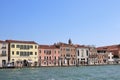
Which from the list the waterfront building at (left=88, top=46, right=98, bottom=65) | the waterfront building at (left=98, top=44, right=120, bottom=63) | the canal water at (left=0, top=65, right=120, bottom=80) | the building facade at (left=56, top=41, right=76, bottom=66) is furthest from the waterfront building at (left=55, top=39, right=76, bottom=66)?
the canal water at (left=0, top=65, right=120, bottom=80)

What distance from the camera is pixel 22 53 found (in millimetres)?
83750

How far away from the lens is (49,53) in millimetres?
92938

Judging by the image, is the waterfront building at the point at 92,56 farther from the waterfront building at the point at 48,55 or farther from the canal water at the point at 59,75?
the canal water at the point at 59,75

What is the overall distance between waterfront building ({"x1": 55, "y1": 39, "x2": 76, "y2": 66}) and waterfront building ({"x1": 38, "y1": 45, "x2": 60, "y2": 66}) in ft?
6.18

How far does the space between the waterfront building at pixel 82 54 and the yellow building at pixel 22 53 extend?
766 inches

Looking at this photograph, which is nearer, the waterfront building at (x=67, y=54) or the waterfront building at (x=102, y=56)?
the waterfront building at (x=67, y=54)

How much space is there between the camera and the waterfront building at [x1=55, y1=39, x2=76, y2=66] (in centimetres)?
9700

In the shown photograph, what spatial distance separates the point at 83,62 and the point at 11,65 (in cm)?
3264

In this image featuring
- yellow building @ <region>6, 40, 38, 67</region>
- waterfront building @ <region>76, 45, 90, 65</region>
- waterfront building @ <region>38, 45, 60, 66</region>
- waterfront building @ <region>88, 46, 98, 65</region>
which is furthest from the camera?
waterfront building @ <region>88, 46, 98, 65</region>

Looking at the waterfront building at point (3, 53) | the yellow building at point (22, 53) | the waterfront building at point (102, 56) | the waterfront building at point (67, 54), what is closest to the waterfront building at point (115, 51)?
the waterfront building at point (102, 56)

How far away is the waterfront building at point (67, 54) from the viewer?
9700 centimetres

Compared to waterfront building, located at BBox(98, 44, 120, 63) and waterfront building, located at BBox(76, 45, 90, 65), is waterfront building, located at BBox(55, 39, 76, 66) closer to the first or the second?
waterfront building, located at BBox(76, 45, 90, 65)

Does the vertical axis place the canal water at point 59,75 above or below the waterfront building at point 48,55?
below

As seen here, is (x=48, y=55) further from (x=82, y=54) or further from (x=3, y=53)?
(x=3, y=53)
